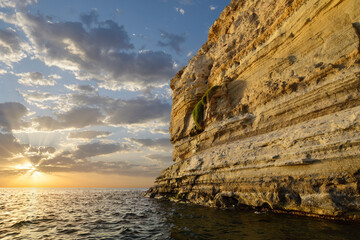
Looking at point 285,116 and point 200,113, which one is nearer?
point 285,116

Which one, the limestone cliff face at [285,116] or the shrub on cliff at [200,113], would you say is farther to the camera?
the shrub on cliff at [200,113]

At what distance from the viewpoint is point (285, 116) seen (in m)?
14.9

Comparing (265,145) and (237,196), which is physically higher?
(265,145)

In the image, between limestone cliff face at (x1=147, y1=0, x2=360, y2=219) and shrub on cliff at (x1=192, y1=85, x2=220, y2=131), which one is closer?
limestone cliff face at (x1=147, y1=0, x2=360, y2=219)

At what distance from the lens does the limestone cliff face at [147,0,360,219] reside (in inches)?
400

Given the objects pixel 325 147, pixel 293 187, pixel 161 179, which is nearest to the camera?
pixel 325 147

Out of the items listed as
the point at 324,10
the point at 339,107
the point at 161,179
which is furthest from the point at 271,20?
the point at 161,179

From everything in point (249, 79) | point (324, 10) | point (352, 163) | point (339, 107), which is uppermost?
point (324, 10)

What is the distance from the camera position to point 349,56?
11781 mm

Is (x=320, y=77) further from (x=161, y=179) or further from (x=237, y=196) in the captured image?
(x=161, y=179)

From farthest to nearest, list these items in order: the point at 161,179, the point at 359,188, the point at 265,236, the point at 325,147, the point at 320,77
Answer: the point at 161,179
the point at 320,77
the point at 325,147
the point at 359,188
the point at 265,236

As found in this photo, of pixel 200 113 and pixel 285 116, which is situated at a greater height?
pixel 200 113

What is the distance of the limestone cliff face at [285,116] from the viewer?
1015cm

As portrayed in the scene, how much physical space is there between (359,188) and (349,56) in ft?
25.2
